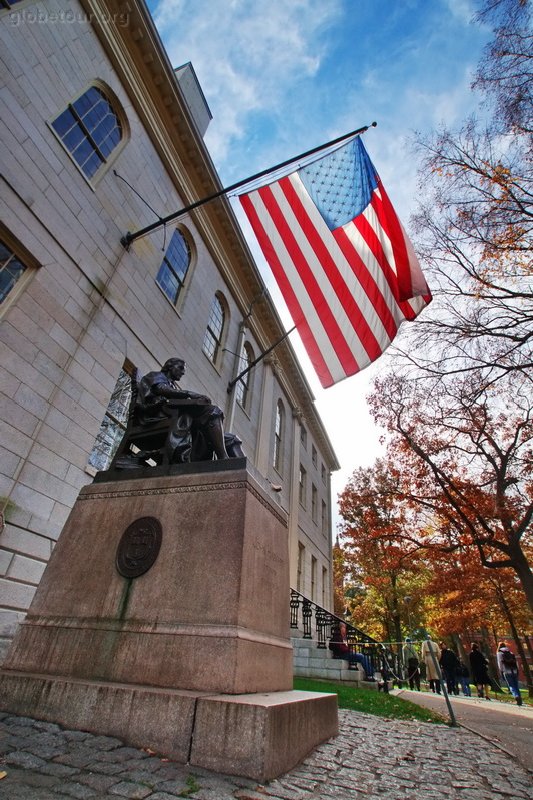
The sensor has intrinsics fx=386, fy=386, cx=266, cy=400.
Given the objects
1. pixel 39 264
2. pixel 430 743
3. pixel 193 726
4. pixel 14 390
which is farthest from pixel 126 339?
pixel 430 743

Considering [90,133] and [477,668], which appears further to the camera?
[477,668]

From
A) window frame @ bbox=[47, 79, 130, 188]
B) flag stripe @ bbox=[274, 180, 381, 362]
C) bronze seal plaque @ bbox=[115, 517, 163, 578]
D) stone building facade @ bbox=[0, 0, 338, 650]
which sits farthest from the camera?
window frame @ bbox=[47, 79, 130, 188]

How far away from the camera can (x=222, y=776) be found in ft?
6.81

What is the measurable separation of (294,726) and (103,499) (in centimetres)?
257

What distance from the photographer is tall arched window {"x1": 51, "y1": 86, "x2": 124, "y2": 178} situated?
8.28 m

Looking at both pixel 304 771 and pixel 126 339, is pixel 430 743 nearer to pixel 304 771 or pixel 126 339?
pixel 304 771

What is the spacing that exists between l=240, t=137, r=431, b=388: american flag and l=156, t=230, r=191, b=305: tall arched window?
445 centimetres

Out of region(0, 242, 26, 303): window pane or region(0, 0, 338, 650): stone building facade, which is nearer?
region(0, 0, 338, 650): stone building facade

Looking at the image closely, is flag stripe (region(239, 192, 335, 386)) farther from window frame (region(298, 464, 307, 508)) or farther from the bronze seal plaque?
window frame (region(298, 464, 307, 508))

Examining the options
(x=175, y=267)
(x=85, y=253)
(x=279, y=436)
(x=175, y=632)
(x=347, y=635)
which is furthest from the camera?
(x=279, y=436)

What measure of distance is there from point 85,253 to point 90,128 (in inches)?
132

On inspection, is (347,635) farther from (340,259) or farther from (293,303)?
(340,259)

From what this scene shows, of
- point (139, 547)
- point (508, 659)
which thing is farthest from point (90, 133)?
point (508, 659)

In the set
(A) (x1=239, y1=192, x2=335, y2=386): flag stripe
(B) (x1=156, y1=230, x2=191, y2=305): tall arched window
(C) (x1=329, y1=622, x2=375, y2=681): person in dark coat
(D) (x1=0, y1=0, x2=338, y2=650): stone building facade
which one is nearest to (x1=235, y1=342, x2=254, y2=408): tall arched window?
(D) (x1=0, y1=0, x2=338, y2=650): stone building facade
